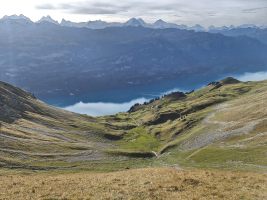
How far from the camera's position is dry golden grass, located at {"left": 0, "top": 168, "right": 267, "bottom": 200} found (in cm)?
3409

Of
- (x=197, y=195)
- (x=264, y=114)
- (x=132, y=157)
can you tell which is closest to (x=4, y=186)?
(x=197, y=195)

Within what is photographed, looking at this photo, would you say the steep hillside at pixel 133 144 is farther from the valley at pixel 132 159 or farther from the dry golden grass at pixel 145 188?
the dry golden grass at pixel 145 188

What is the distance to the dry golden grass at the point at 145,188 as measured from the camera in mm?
34094

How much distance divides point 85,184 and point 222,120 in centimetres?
10680

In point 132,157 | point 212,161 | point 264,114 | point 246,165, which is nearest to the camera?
point 246,165

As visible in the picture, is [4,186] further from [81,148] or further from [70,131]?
[70,131]

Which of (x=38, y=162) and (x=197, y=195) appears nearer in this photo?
(x=197, y=195)

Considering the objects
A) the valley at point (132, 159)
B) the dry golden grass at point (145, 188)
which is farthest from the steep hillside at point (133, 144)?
the dry golden grass at point (145, 188)

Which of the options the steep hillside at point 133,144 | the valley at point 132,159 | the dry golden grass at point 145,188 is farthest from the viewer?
the steep hillside at point 133,144

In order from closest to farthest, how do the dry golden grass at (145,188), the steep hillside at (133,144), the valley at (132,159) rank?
the dry golden grass at (145,188) < the valley at (132,159) < the steep hillside at (133,144)

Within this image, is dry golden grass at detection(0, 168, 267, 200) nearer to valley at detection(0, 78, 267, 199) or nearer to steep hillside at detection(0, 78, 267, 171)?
valley at detection(0, 78, 267, 199)

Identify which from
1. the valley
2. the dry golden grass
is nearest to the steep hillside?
the valley

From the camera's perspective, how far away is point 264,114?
392 ft

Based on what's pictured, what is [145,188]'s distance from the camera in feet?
120
